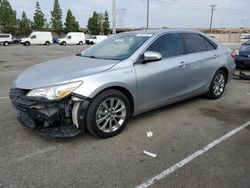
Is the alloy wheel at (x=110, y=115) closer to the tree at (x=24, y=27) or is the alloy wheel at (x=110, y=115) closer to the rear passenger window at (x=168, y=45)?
the rear passenger window at (x=168, y=45)

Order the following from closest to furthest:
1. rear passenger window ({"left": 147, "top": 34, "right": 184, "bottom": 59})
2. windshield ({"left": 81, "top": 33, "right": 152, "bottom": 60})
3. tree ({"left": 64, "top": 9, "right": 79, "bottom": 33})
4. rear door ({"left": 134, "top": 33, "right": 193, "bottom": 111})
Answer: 1. rear door ({"left": 134, "top": 33, "right": 193, "bottom": 111})
2. windshield ({"left": 81, "top": 33, "right": 152, "bottom": 60})
3. rear passenger window ({"left": 147, "top": 34, "right": 184, "bottom": 59})
4. tree ({"left": 64, "top": 9, "right": 79, "bottom": 33})

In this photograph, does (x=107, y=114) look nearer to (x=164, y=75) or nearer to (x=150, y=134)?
(x=150, y=134)

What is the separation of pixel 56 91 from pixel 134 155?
4.28ft

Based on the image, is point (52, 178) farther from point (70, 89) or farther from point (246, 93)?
point (246, 93)

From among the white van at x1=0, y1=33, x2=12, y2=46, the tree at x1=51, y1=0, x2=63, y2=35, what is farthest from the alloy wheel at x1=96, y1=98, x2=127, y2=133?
the tree at x1=51, y1=0, x2=63, y2=35

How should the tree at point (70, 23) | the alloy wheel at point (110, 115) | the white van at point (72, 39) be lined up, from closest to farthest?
the alloy wheel at point (110, 115), the white van at point (72, 39), the tree at point (70, 23)

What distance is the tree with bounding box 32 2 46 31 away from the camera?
60.8 m

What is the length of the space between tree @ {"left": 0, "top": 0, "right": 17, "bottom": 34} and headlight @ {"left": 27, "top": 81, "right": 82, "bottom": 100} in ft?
200

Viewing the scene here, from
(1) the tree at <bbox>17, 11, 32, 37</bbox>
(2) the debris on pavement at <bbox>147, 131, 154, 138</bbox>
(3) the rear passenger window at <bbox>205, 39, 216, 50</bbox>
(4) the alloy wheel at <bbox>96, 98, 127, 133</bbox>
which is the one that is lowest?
(2) the debris on pavement at <bbox>147, 131, 154, 138</bbox>

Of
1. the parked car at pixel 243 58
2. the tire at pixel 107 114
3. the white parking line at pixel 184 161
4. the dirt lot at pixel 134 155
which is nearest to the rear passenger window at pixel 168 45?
the tire at pixel 107 114

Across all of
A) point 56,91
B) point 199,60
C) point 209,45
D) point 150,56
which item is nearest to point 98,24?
point 209,45

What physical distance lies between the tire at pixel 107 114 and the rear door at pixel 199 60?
5.42 ft

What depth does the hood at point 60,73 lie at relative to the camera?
3.35 m

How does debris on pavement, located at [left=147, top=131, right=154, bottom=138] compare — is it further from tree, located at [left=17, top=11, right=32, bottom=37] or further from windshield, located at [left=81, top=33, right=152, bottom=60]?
tree, located at [left=17, top=11, right=32, bottom=37]
